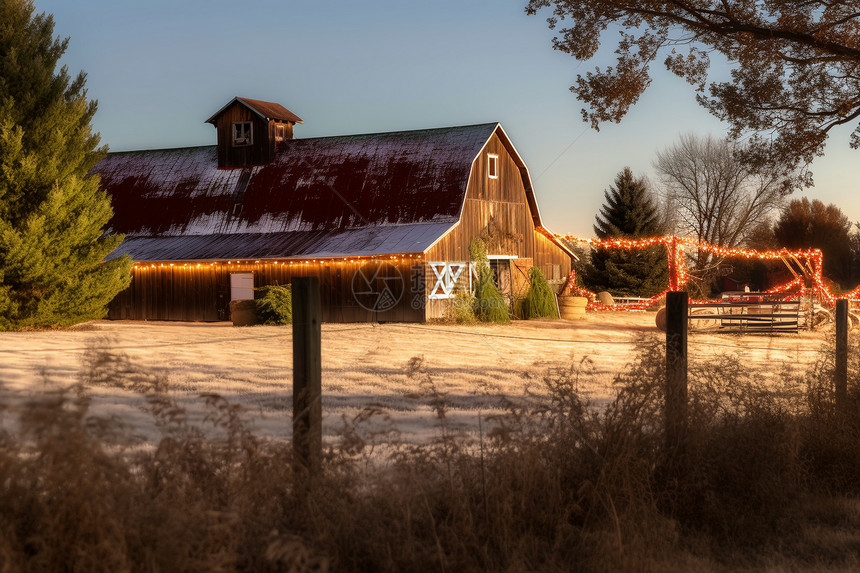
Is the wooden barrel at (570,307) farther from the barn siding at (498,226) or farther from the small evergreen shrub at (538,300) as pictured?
the barn siding at (498,226)

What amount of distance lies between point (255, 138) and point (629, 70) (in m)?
23.7

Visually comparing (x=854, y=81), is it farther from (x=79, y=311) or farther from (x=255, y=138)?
(x=255, y=138)

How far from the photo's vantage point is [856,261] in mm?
59812

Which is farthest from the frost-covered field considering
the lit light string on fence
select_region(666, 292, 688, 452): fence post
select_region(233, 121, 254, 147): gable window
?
select_region(233, 121, 254, 147): gable window

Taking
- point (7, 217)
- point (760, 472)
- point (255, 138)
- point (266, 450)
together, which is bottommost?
point (760, 472)

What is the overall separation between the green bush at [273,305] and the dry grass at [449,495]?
20.5 m

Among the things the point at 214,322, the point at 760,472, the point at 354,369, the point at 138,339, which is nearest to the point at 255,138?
the point at 214,322

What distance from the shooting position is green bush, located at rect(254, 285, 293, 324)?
26.2 m

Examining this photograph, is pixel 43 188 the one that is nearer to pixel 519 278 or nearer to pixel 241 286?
pixel 241 286

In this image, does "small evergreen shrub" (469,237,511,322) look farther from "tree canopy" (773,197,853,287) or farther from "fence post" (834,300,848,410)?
"tree canopy" (773,197,853,287)

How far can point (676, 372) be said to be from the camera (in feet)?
20.0

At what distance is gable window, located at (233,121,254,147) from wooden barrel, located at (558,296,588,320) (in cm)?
1396

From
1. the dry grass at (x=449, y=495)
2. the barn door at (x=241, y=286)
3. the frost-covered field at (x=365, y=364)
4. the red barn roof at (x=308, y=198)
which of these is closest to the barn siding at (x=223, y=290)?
the barn door at (x=241, y=286)

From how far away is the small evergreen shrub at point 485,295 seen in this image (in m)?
27.9
